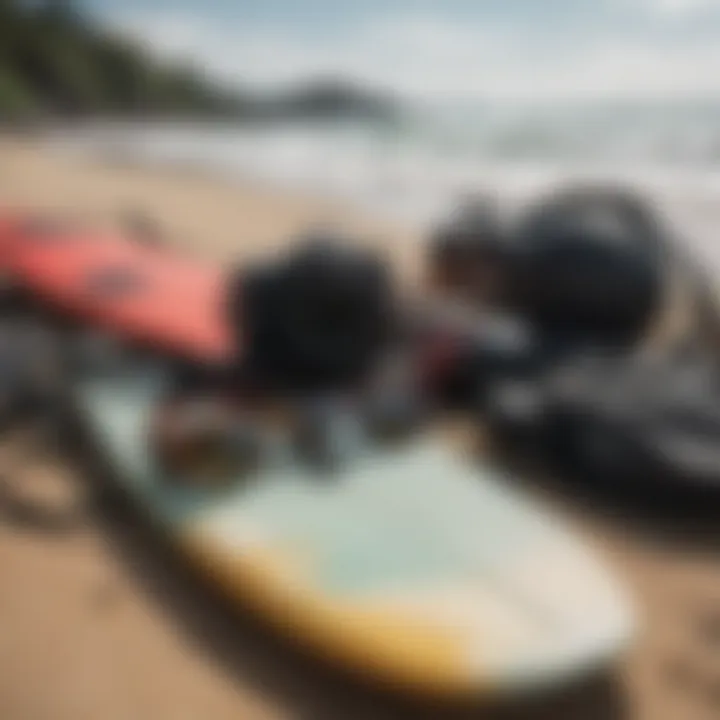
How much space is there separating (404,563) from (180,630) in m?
0.15

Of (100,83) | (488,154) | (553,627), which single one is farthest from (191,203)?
(553,627)

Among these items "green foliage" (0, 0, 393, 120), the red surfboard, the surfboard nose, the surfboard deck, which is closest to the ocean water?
"green foliage" (0, 0, 393, 120)

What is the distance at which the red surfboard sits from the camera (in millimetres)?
822

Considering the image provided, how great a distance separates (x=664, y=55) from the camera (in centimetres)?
86

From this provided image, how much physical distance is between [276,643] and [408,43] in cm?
57

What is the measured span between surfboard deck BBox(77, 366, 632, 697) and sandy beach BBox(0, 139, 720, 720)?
3 cm

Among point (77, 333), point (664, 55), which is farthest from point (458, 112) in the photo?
point (77, 333)

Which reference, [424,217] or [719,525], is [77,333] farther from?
[719,525]

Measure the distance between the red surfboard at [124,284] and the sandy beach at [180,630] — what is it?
83 millimetres

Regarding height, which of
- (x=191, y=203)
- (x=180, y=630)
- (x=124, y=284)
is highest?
(x=191, y=203)

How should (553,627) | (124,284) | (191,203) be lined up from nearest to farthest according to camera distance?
(553,627) < (124,284) < (191,203)

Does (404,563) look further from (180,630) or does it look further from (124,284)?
(124,284)

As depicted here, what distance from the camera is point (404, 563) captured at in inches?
23.8

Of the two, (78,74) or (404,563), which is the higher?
(78,74)
